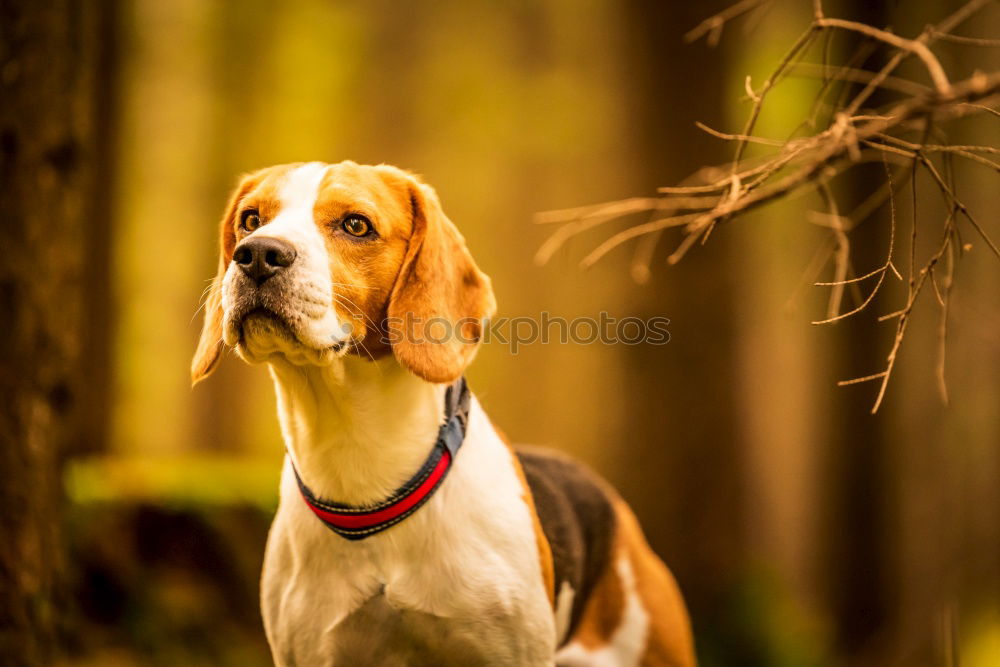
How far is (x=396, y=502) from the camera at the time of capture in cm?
228

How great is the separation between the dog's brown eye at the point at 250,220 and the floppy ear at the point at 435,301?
43 centimetres

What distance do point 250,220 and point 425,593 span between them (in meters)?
1.15

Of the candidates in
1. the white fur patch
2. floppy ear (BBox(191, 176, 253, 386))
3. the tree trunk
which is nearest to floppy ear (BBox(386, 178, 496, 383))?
floppy ear (BBox(191, 176, 253, 386))

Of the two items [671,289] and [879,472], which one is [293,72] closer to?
[671,289]

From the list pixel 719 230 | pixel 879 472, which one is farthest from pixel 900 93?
pixel 879 472

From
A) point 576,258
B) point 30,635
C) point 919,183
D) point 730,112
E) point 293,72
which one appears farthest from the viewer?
point 293,72

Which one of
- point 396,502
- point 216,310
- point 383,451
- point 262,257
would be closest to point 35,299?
point 216,310

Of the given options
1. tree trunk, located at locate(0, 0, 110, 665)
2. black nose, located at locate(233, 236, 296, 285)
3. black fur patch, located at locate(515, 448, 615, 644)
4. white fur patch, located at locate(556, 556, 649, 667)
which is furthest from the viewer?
tree trunk, located at locate(0, 0, 110, 665)

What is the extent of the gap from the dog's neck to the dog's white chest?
0.12m

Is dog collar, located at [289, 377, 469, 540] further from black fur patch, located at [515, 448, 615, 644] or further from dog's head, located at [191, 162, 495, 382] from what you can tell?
black fur patch, located at [515, 448, 615, 644]

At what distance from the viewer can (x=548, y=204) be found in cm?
866

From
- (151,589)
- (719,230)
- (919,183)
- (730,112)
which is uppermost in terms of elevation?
(730,112)

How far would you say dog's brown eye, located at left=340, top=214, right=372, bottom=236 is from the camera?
227 centimetres

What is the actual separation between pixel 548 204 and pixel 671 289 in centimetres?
450
